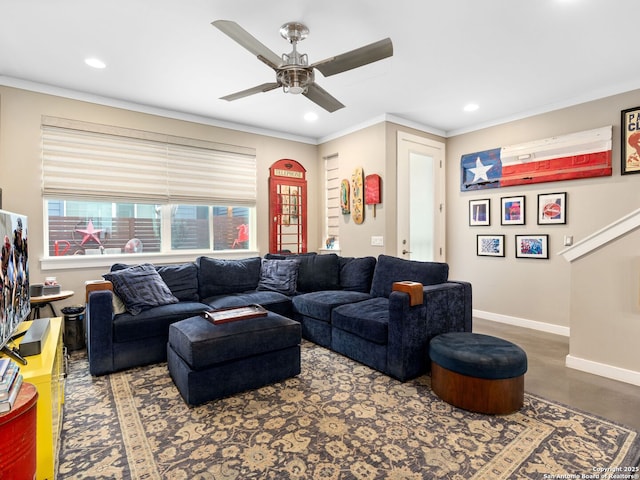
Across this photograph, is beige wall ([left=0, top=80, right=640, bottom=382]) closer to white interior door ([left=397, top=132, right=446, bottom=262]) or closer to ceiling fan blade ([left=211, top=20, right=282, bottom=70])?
white interior door ([left=397, top=132, right=446, bottom=262])

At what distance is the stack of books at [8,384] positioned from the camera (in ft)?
3.93

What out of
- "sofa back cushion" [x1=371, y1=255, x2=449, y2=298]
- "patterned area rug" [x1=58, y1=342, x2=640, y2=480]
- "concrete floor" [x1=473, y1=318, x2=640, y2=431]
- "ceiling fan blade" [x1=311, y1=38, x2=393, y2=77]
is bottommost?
"concrete floor" [x1=473, y1=318, x2=640, y2=431]

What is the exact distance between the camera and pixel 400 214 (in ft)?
14.9

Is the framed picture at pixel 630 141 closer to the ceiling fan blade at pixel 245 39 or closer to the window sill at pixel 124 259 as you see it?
the ceiling fan blade at pixel 245 39

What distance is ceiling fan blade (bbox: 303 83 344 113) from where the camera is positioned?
2.55 m

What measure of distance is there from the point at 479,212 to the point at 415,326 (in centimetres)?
274

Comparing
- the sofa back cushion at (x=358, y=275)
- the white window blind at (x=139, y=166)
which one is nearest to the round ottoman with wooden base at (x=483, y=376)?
the sofa back cushion at (x=358, y=275)

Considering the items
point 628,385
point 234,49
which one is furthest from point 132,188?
point 628,385

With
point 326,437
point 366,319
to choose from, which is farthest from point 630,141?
point 326,437

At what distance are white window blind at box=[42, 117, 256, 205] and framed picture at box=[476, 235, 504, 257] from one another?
126 inches

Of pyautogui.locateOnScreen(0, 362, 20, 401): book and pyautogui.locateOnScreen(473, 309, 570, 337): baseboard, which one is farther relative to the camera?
pyautogui.locateOnScreen(473, 309, 570, 337): baseboard

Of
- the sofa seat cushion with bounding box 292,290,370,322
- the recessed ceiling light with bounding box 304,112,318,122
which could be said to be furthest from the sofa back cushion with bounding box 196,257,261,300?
the recessed ceiling light with bounding box 304,112,318,122

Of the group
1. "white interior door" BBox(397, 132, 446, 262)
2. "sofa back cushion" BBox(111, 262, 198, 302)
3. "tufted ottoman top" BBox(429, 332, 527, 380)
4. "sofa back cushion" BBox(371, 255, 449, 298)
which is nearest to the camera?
"tufted ottoman top" BBox(429, 332, 527, 380)

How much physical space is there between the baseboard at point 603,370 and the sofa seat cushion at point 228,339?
2.36m
